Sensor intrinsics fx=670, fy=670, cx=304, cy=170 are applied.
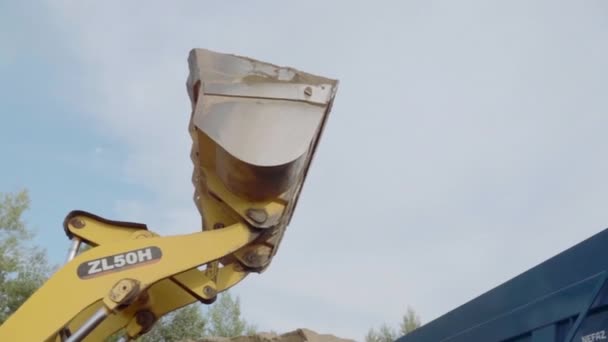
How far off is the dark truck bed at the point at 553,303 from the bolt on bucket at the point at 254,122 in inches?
43.6

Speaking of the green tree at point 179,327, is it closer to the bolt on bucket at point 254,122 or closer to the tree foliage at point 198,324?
the tree foliage at point 198,324

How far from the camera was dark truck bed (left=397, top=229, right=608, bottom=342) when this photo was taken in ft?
7.15

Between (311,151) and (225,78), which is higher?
(225,78)

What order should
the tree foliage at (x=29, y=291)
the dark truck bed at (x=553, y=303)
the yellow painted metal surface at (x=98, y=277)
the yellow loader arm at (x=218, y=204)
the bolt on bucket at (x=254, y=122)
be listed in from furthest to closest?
the tree foliage at (x=29, y=291) → the bolt on bucket at (x=254, y=122) → the yellow loader arm at (x=218, y=204) → the yellow painted metal surface at (x=98, y=277) → the dark truck bed at (x=553, y=303)

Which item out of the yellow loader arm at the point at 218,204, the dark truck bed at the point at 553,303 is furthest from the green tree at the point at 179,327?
the dark truck bed at the point at 553,303

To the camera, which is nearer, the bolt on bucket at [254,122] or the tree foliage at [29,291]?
the bolt on bucket at [254,122]

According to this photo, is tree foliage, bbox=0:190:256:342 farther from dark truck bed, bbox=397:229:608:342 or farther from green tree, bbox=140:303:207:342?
dark truck bed, bbox=397:229:608:342

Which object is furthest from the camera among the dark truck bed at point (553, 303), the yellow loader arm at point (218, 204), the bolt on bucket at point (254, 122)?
the bolt on bucket at point (254, 122)

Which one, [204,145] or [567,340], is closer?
[567,340]

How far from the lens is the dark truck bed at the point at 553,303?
2.18 meters

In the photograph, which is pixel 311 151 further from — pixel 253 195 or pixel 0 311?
pixel 0 311

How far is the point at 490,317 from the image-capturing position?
2.88 m

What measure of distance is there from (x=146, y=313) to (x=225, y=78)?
1267 mm

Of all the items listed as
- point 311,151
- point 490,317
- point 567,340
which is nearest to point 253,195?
point 311,151
